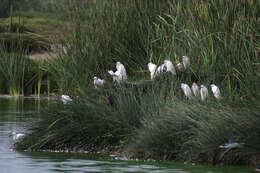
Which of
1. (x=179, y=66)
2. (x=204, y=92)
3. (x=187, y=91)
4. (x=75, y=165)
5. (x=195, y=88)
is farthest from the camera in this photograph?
(x=179, y=66)

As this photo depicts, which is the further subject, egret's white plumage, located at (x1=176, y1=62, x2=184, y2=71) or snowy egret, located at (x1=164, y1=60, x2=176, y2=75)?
egret's white plumage, located at (x1=176, y1=62, x2=184, y2=71)

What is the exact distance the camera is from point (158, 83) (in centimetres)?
1185

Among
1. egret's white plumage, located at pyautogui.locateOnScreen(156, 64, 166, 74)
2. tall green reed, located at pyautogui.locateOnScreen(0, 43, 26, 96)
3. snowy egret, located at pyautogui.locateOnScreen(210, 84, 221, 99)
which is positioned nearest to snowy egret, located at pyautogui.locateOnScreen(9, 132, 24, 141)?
egret's white plumage, located at pyautogui.locateOnScreen(156, 64, 166, 74)

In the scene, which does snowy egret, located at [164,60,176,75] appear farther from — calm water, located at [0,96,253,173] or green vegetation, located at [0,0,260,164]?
calm water, located at [0,96,253,173]

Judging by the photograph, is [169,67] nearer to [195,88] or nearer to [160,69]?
[160,69]

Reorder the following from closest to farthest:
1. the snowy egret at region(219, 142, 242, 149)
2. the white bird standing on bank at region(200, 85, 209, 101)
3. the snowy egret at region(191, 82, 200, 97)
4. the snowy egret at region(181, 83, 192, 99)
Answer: the snowy egret at region(219, 142, 242, 149) → the white bird standing on bank at region(200, 85, 209, 101) → the snowy egret at region(181, 83, 192, 99) → the snowy egret at region(191, 82, 200, 97)

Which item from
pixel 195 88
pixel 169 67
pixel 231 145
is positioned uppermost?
pixel 169 67

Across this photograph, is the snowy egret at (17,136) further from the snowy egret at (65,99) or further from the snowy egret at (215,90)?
the snowy egret at (215,90)

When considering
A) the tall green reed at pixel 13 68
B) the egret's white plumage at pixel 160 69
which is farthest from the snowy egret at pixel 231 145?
the tall green reed at pixel 13 68

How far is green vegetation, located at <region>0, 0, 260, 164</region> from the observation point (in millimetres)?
9938

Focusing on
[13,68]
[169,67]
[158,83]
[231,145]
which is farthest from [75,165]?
[13,68]

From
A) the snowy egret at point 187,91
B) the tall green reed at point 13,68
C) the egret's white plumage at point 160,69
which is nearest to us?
the snowy egret at point 187,91

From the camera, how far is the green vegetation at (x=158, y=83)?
9.94m

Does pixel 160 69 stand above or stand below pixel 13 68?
below
